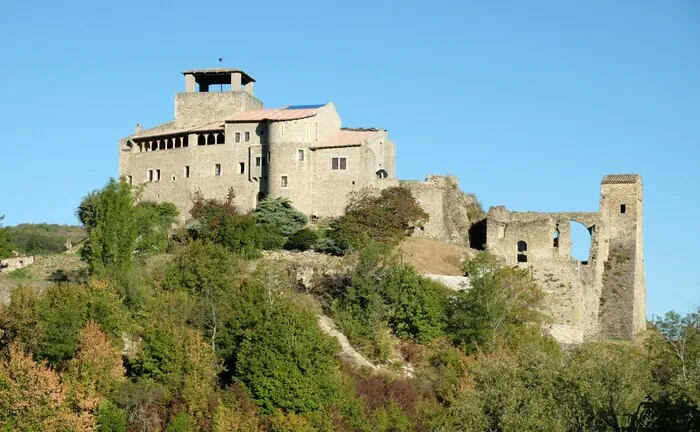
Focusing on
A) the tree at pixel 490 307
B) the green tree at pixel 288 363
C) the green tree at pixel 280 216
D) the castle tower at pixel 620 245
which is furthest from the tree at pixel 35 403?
the castle tower at pixel 620 245

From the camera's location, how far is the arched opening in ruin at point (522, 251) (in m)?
69.6

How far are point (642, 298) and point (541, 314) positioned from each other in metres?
8.85

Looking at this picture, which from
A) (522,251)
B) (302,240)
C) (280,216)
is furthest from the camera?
(522,251)

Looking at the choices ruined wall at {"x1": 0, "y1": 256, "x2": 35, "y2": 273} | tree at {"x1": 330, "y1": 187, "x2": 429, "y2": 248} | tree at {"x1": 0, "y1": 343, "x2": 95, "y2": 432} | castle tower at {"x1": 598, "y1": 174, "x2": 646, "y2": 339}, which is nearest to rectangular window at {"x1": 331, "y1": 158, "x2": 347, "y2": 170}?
tree at {"x1": 330, "y1": 187, "x2": 429, "y2": 248}

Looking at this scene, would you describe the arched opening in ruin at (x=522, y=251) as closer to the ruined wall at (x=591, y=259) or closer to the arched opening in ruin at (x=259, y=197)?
the ruined wall at (x=591, y=259)

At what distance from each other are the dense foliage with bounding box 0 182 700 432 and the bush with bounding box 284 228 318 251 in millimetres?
135

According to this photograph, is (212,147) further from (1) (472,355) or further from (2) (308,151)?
(1) (472,355)

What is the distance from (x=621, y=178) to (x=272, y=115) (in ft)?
60.2

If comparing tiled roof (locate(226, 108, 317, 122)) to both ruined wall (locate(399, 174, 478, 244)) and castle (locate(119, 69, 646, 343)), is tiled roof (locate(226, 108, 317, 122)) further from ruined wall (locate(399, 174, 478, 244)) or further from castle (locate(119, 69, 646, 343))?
ruined wall (locate(399, 174, 478, 244))

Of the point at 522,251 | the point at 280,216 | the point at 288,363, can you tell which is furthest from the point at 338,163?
the point at 288,363

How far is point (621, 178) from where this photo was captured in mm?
71688

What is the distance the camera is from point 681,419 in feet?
129

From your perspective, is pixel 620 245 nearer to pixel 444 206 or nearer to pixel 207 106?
pixel 444 206

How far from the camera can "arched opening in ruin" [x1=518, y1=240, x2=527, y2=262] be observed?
6957 centimetres
